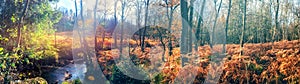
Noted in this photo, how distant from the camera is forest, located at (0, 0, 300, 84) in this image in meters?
5.95

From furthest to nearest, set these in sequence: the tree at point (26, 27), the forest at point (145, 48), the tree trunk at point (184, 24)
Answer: the tree trunk at point (184, 24), the forest at point (145, 48), the tree at point (26, 27)

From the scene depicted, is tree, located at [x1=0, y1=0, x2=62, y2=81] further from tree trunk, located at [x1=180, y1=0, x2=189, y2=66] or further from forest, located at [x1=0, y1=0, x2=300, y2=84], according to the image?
tree trunk, located at [x1=180, y1=0, x2=189, y2=66]

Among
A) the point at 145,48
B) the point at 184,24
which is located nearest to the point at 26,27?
the point at 184,24

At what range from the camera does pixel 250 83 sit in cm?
636

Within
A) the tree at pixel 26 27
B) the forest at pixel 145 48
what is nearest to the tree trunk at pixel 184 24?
the forest at pixel 145 48

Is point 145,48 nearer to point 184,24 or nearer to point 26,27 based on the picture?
point 184,24

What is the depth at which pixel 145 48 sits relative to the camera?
15.4m

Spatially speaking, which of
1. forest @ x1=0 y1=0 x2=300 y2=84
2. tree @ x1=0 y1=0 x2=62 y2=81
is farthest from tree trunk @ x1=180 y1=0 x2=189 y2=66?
tree @ x1=0 y1=0 x2=62 y2=81

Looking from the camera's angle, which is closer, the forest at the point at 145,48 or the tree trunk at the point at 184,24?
the forest at the point at 145,48

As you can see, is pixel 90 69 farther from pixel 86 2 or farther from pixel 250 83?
pixel 250 83

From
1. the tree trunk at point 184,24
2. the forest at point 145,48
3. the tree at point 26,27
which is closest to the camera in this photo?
the tree at point 26,27

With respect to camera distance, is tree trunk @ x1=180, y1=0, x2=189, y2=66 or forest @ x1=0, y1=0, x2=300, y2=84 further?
tree trunk @ x1=180, y1=0, x2=189, y2=66

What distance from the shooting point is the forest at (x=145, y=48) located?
595 cm

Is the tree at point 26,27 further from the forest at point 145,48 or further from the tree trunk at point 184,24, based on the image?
the tree trunk at point 184,24
